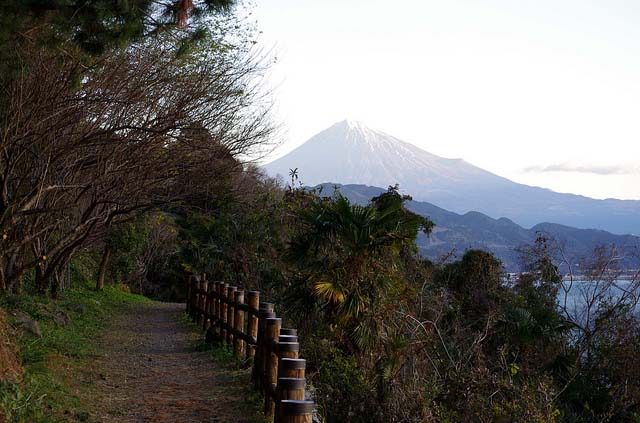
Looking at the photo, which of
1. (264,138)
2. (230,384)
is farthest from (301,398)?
(264,138)

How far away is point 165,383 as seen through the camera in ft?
34.1

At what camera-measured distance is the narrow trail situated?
8406 millimetres

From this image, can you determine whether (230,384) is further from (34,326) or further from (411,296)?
(411,296)

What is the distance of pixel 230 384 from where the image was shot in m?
10.0

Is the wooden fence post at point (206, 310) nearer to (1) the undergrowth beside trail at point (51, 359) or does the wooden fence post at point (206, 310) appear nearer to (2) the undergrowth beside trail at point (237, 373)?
(2) the undergrowth beside trail at point (237, 373)

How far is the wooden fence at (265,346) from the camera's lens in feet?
21.5

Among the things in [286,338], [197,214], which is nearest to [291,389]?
[286,338]

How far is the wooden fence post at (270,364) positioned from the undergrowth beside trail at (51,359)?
6.31 feet

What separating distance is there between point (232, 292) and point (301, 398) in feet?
21.8

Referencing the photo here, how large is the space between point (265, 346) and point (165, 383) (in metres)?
2.49

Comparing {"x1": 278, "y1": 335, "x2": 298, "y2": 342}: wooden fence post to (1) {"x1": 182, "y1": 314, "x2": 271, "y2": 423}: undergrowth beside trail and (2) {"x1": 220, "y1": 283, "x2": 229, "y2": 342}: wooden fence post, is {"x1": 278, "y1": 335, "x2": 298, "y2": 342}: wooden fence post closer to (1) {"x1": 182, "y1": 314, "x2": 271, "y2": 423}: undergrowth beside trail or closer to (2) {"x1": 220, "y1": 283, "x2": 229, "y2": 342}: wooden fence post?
(1) {"x1": 182, "y1": 314, "x2": 271, "y2": 423}: undergrowth beside trail

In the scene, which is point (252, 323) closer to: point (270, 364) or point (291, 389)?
point (270, 364)

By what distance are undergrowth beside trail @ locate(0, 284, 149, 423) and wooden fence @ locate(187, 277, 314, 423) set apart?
2.02 m

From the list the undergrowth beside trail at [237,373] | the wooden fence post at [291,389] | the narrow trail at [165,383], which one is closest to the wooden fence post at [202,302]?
the narrow trail at [165,383]
